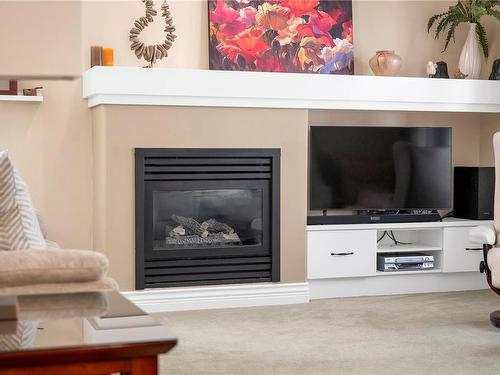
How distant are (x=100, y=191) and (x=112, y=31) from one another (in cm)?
108

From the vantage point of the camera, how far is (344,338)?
12.6 feet

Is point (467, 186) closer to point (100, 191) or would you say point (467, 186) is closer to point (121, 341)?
point (100, 191)

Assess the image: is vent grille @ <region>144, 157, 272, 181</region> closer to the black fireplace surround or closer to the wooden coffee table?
the black fireplace surround

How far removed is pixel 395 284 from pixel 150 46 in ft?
7.53

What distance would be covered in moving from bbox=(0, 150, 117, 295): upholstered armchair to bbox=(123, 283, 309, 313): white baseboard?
8.18 feet

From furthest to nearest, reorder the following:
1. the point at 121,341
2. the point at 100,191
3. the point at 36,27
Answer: the point at 100,191, the point at 121,341, the point at 36,27

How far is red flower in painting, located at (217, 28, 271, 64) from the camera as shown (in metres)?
5.08

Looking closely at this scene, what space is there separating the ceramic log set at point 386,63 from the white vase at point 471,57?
0.52 m

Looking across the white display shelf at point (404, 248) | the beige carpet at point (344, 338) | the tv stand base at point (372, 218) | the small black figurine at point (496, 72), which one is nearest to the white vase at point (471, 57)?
the small black figurine at point (496, 72)

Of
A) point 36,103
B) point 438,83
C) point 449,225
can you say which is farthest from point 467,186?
point 36,103

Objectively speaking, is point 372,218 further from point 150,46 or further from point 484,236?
point 150,46

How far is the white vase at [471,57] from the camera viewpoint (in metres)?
5.38

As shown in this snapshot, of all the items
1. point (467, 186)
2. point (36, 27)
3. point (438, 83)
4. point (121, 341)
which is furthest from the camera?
point (467, 186)

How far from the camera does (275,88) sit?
15.5ft
